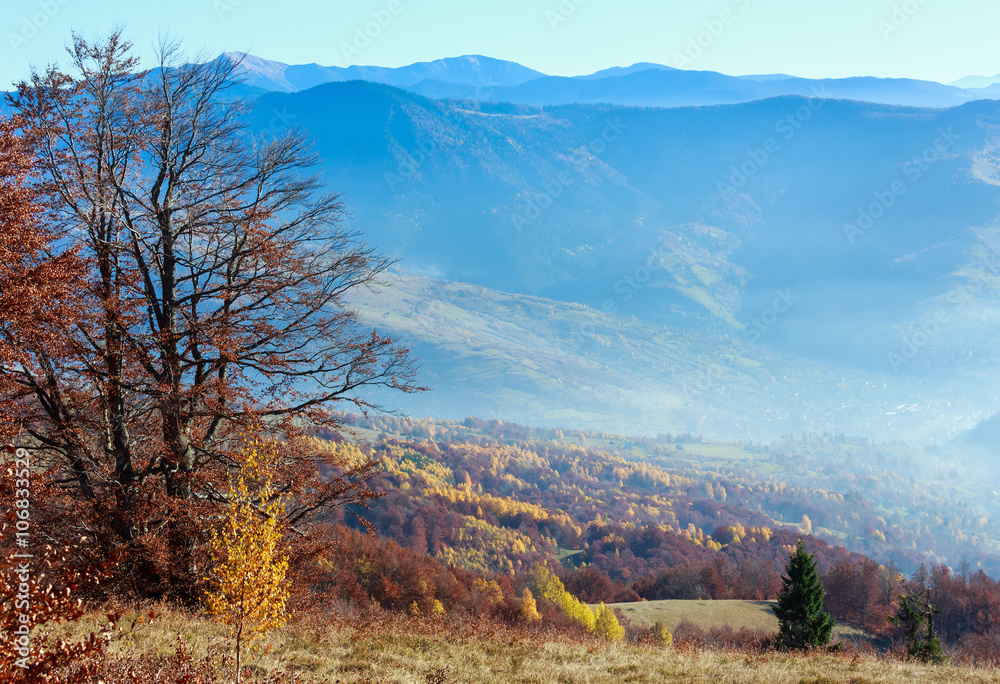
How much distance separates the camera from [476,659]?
1219 cm

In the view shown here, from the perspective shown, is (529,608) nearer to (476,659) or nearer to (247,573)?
(476,659)

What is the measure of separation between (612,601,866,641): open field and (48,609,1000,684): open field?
172 feet

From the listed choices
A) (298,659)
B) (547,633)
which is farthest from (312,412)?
(547,633)

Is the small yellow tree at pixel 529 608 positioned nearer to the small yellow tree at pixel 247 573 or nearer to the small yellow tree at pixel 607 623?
the small yellow tree at pixel 607 623

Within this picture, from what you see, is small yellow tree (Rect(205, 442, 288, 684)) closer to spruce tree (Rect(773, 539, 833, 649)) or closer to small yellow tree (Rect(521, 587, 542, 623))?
spruce tree (Rect(773, 539, 833, 649))

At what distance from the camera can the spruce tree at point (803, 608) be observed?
3634 cm

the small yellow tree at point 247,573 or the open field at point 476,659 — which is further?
the open field at point 476,659

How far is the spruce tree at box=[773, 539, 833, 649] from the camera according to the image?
36.3 meters

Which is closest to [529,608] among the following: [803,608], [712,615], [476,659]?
[712,615]

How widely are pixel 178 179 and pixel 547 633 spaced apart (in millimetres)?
14229

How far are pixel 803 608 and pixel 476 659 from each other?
3198cm

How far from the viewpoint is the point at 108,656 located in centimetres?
900

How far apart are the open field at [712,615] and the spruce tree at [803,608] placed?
2587 cm

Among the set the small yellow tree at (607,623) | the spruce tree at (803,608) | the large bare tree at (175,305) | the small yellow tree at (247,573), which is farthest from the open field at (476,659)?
the small yellow tree at (607,623)
